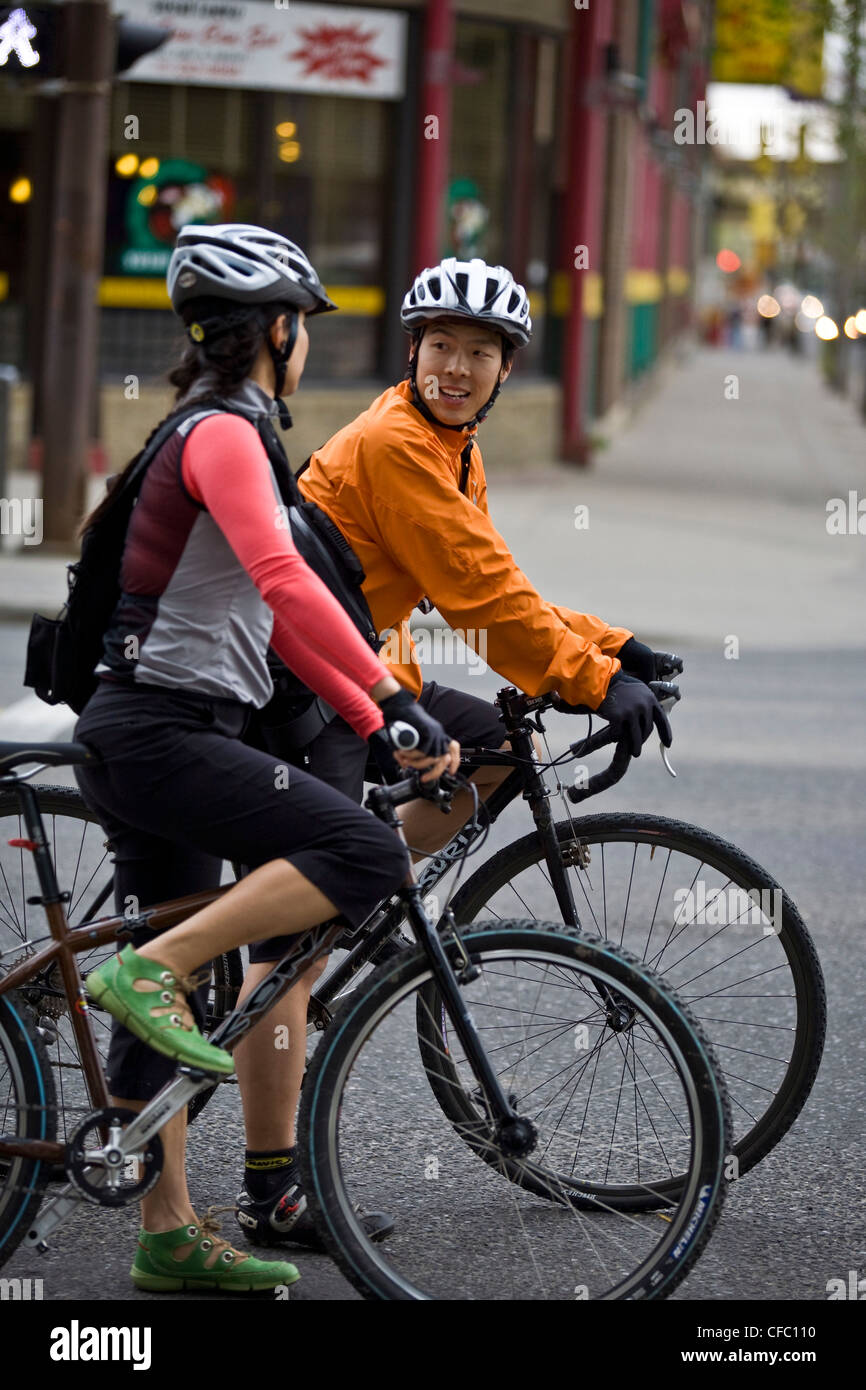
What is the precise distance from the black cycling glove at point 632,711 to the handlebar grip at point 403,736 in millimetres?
619

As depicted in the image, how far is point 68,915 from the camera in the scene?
11.1 ft

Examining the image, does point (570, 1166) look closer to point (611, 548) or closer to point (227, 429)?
point (227, 429)

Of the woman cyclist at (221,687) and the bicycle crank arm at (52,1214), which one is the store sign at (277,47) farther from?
the bicycle crank arm at (52,1214)

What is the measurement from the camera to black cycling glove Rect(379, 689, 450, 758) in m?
3.18

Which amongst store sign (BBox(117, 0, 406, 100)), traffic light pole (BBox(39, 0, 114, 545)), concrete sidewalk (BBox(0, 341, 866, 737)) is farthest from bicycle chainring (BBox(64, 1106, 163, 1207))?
store sign (BBox(117, 0, 406, 100))

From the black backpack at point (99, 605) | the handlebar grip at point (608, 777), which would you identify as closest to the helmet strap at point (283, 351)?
the black backpack at point (99, 605)

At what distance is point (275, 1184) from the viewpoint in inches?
147

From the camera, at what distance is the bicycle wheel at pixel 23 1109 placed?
3.29 m

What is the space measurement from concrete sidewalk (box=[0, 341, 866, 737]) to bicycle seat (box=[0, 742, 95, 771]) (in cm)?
481

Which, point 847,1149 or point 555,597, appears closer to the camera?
point 847,1149

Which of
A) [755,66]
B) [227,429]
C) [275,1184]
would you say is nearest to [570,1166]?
[275,1184]
